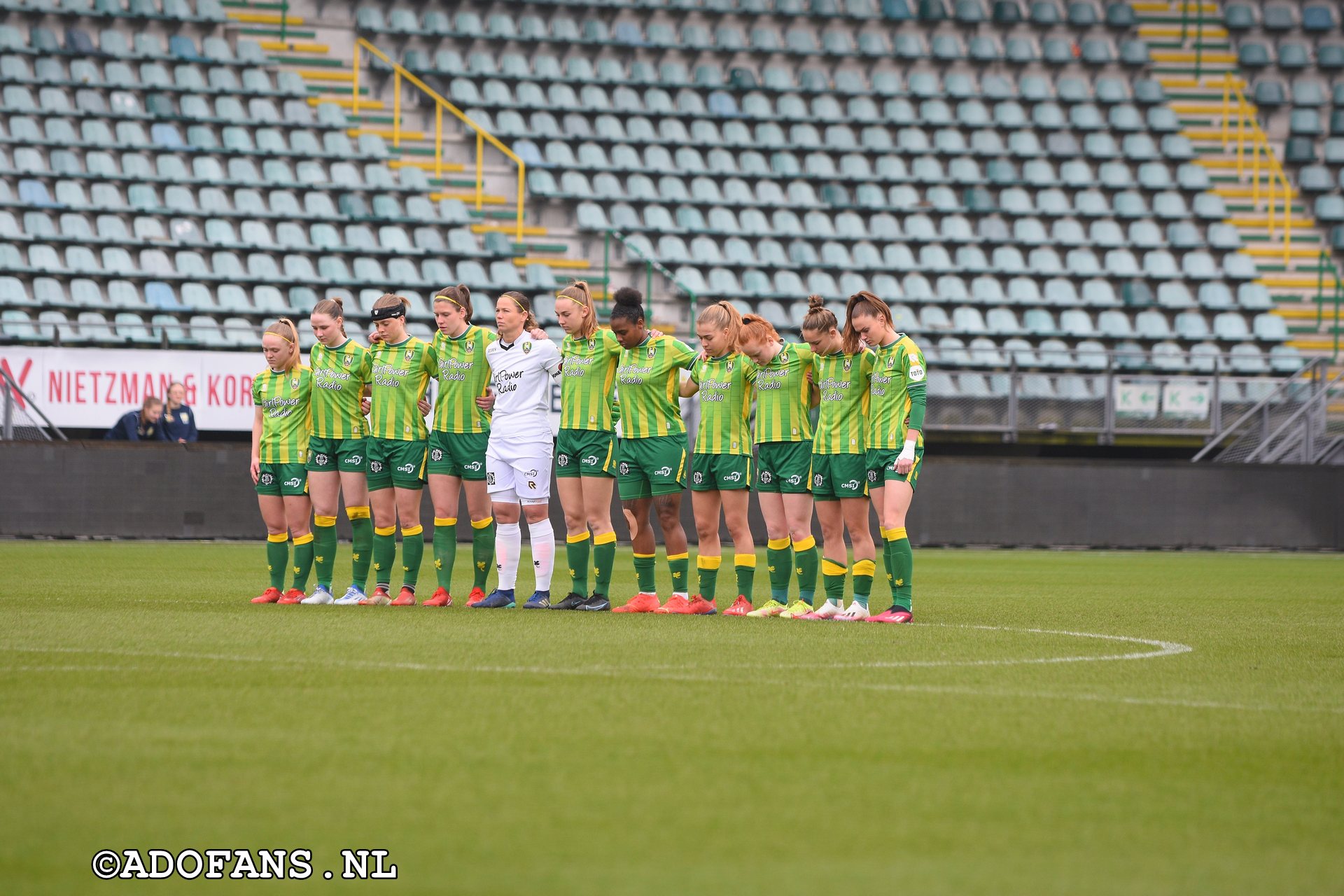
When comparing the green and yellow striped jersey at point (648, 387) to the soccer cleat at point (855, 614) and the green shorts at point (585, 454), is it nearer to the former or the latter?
the green shorts at point (585, 454)

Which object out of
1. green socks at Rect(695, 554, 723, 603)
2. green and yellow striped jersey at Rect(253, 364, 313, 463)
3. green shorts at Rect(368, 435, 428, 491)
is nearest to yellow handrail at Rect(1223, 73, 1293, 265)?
green socks at Rect(695, 554, 723, 603)

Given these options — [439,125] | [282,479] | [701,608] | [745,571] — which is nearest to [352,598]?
[282,479]

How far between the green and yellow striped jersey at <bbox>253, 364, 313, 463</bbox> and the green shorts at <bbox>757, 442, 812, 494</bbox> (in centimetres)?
282

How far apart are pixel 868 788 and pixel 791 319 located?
61.0ft

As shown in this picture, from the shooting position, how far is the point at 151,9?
23812 mm

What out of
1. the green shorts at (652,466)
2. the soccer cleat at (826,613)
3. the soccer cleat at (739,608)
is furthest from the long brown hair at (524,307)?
the soccer cleat at (826,613)

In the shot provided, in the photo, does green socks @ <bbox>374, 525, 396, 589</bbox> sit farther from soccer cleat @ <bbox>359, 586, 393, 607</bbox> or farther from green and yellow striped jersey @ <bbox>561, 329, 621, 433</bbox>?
green and yellow striped jersey @ <bbox>561, 329, 621, 433</bbox>

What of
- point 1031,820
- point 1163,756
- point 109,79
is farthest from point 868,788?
point 109,79

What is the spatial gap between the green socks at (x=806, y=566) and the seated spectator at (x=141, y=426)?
983 centimetres

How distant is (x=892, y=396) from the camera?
903cm

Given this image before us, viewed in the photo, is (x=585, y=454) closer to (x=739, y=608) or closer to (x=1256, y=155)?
(x=739, y=608)

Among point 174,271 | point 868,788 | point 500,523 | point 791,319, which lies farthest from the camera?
point 791,319

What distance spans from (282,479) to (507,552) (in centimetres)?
146

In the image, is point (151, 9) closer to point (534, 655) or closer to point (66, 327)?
point (66, 327)
